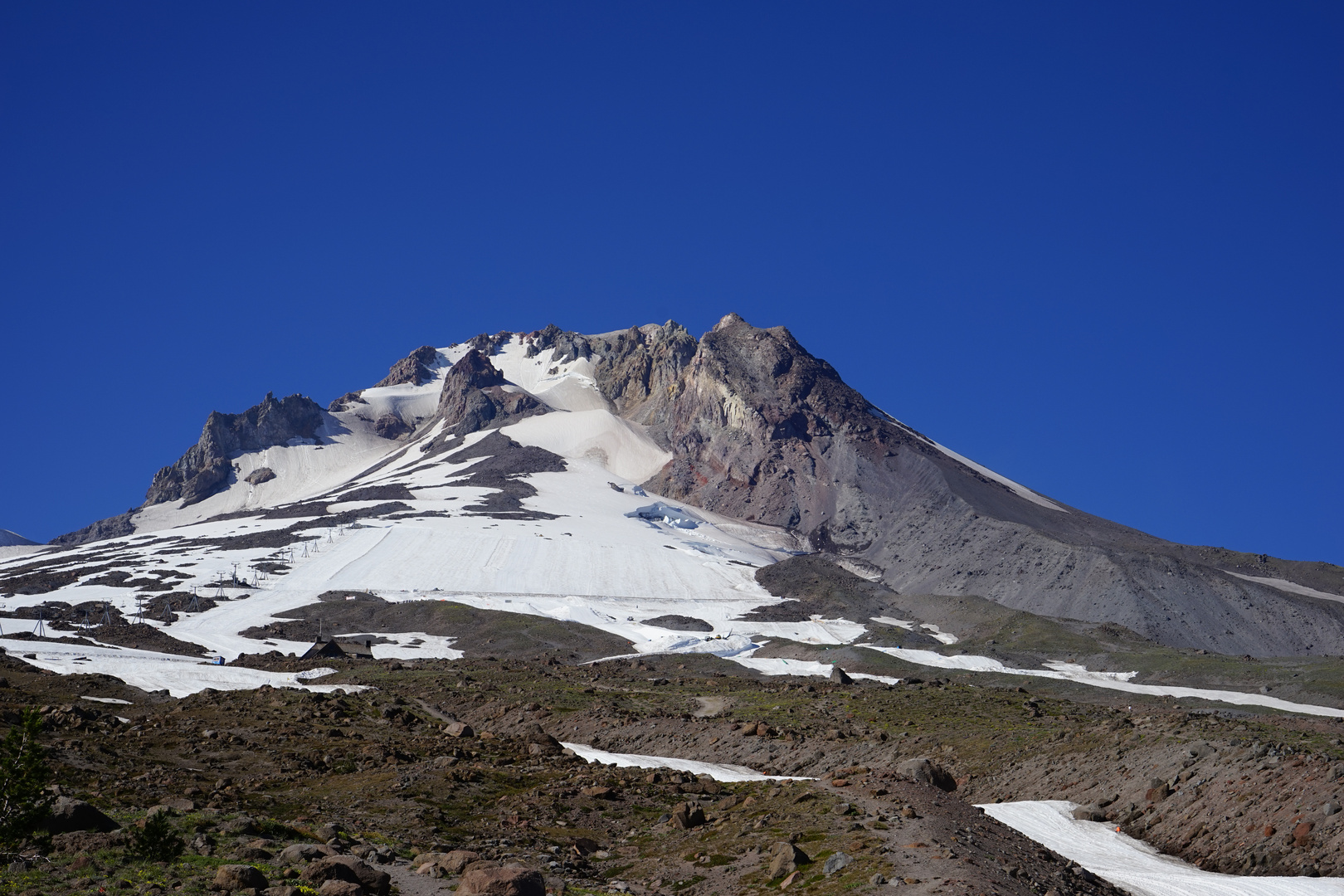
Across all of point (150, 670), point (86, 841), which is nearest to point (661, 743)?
point (86, 841)

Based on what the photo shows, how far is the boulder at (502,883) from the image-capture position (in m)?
18.0

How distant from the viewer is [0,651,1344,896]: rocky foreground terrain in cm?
1950

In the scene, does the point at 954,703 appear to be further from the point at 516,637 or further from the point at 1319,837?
the point at 516,637

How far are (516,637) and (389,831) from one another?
87190mm

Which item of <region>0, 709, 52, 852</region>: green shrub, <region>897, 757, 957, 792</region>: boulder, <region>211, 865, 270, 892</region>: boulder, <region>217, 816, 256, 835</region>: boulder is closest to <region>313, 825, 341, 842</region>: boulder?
<region>217, 816, 256, 835</region>: boulder

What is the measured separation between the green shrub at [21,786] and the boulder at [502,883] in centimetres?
712

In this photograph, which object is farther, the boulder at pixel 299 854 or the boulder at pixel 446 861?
the boulder at pixel 446 861

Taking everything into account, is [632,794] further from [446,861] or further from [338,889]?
[338,889]

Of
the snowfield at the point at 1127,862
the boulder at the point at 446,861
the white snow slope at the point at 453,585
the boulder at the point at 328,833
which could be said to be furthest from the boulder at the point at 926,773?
the white snow slope at the point at 453,585

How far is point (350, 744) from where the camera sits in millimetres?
39562

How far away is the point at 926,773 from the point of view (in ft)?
103

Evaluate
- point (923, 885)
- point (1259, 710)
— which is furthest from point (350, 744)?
point (1259, 710)

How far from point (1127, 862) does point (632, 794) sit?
14.5 meters

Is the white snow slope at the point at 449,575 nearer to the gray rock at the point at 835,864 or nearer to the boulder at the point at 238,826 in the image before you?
the boulder at the point at 238,826
